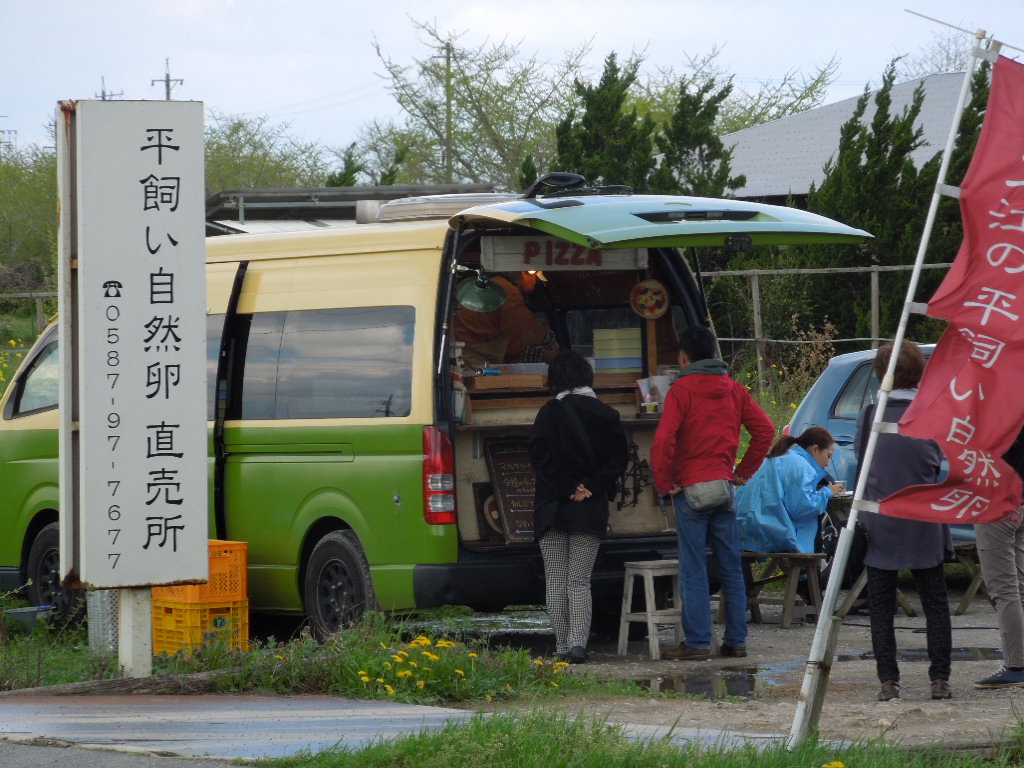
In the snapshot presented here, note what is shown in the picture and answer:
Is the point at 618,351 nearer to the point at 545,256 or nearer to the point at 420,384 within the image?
the point at 545,256

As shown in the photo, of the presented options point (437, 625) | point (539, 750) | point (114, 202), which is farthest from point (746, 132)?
point (539, 750)

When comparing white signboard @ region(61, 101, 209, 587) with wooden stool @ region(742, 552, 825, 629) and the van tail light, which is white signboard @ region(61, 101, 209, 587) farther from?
wooden stool @ region(742, 552, 825, 629)

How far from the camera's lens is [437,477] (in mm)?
8312

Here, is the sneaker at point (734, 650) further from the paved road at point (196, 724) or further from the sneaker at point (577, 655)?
the paved road at point (196, 724)

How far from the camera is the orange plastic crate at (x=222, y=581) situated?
8.71 meters

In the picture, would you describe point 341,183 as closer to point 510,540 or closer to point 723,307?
point 723,307

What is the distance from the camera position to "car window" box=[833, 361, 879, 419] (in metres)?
11.3

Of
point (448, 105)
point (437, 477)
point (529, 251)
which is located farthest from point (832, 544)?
point (448, 105)

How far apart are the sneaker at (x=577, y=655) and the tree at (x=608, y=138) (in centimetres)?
1254

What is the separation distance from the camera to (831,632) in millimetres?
5895

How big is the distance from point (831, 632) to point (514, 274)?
14.1 feet

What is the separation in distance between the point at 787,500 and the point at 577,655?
2171 mm

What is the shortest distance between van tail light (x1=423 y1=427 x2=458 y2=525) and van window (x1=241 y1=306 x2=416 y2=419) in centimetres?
26

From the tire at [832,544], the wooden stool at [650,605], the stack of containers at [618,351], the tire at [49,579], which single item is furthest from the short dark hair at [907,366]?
the tire at [49,579]
